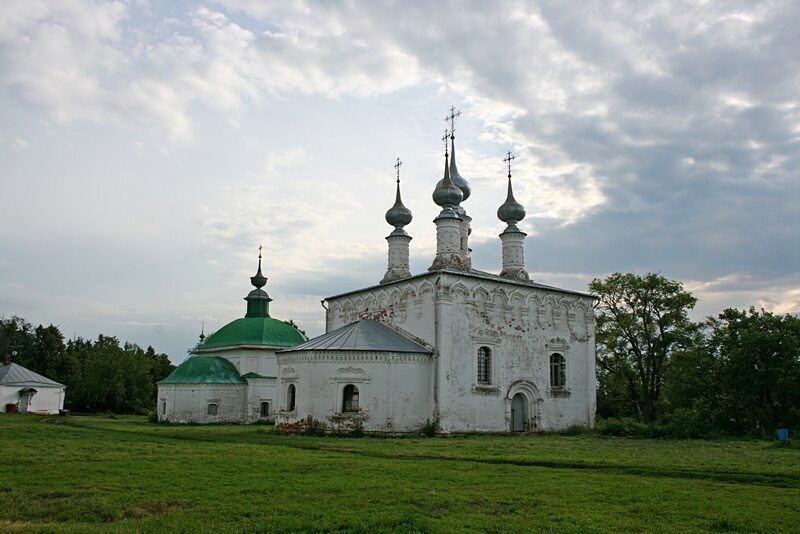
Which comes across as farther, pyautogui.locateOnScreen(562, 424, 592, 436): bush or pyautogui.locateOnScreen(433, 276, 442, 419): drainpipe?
pyautogui.locateOnScreen(562, 424, 592, 436): bush

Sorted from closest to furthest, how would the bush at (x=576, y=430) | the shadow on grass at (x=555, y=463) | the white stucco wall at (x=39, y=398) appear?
1. the shadow on grass at (x=555, y=463)
2. the bush at (x=576, y=430)
3. the white stucco wall at (x=39, y=398)

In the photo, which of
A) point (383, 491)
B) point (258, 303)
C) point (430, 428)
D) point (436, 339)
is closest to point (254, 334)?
point (258, 303)

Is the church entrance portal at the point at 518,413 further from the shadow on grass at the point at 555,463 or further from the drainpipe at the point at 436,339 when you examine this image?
the shadow on grass at the point at 555,463

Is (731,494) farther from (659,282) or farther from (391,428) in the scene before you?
(659,282)

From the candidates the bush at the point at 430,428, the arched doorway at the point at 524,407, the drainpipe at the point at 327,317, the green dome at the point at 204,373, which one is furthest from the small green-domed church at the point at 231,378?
the arched doorway at the point at 524,407

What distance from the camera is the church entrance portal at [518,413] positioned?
26375mm

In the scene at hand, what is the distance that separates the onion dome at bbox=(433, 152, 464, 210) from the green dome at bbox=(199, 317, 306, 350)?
13.2 m

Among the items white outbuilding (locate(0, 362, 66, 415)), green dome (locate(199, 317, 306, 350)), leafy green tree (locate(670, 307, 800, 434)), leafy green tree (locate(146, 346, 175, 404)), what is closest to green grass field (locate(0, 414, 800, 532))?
leafy green tree (locate(670, 307, 800, 434))

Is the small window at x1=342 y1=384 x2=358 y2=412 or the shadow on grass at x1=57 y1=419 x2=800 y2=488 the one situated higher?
the small window at x1=342 y1=384 x2=358 y2=412

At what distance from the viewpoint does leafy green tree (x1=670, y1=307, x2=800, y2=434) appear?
72.5ft

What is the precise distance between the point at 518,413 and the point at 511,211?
9.87 metres

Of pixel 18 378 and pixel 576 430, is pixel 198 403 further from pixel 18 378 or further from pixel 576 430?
pixel 576 430

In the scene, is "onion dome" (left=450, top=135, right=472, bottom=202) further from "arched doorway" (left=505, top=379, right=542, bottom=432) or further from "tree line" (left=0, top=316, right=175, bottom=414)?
"tree line" (left=0, top=316, right=175, bottom=414)

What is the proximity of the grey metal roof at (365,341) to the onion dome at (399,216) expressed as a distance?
585 cm
